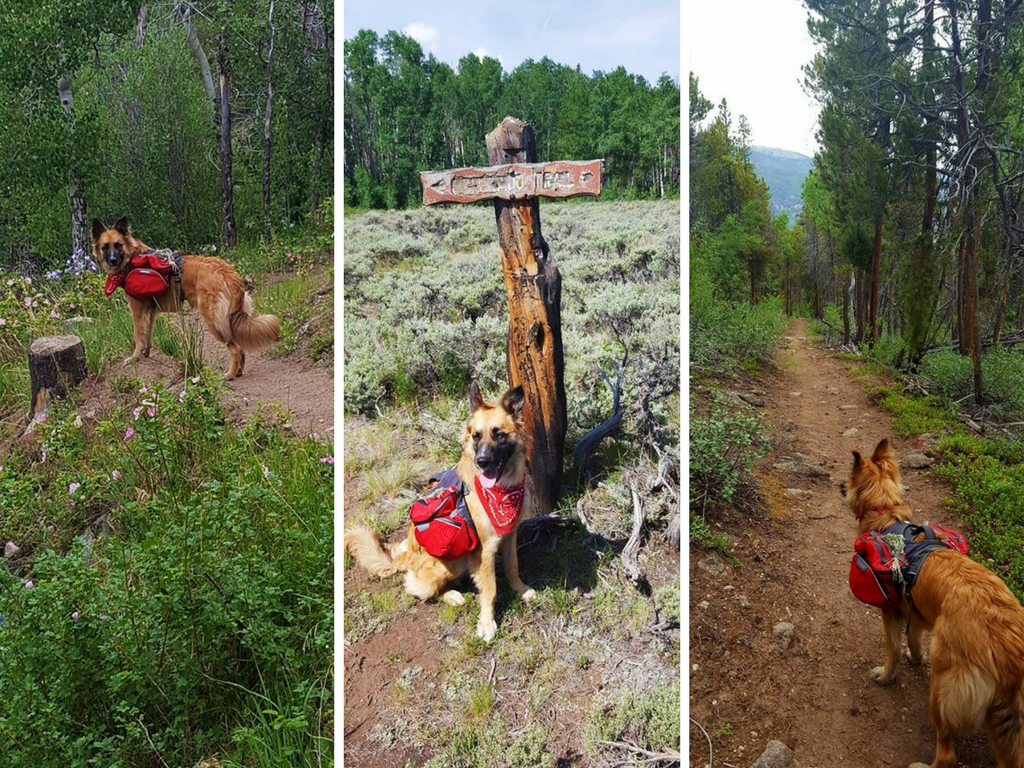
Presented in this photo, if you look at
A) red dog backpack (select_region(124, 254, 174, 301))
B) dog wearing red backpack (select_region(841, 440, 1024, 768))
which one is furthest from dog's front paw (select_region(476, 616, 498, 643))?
red dog backpack (select_region(124, 254, 174, 301))

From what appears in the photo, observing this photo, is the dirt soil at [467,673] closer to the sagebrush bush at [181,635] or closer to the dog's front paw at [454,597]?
the dog's front paw at [454,597]

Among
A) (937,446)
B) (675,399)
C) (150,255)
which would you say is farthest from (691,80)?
(150,255)

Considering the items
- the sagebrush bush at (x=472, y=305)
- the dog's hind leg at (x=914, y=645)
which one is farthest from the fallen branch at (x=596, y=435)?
the dog's hind leg at (x=914, y=645)

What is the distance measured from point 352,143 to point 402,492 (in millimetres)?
1165

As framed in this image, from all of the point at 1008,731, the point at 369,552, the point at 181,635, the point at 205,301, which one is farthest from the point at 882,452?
the point at 205,301

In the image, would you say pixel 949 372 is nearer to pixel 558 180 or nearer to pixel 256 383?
pixel 558 180

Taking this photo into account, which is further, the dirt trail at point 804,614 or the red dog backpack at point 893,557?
the dirt trail at point 804,614

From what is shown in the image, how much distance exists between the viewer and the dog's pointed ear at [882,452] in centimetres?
307

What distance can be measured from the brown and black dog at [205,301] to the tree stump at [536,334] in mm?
2358

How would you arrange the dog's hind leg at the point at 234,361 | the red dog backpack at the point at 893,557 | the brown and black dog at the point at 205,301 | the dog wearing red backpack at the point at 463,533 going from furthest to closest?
the dog's hind leg at the point at 234,361
the brown and black dog at the point at 205,301
the red dog backpack at the point at 893,557
the dog wearing red backpack at the point at 463,533

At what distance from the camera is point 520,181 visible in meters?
2.27

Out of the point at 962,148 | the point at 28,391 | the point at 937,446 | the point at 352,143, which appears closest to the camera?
the point at 352,143

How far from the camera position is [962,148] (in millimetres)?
2924

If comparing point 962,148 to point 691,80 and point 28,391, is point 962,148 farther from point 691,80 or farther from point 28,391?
point 28,391
